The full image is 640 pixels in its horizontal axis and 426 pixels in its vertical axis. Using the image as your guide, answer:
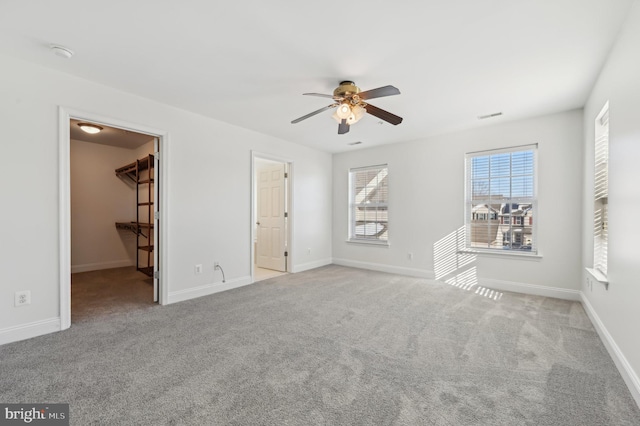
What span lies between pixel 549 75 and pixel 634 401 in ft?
8.88

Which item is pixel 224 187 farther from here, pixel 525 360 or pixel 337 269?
pixel 525 360

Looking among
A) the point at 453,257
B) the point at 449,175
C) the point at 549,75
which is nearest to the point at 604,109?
the point at 549,75

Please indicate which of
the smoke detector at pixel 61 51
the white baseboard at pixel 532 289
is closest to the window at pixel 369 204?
the white baseboard at pixel 532 289

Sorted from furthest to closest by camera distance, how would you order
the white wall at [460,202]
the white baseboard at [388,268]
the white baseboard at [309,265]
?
the white baseboard at [309,265] → the white baseboard at [388,268] → the white wall at [460,202]

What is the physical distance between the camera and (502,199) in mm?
4230

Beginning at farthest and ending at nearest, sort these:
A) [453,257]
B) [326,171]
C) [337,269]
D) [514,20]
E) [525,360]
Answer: [326,171] < [337,269] < [453,257] < [525,360] < [514,20]

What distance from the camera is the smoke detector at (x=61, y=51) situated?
7.52ft

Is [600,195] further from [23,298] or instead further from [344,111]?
[23,298]

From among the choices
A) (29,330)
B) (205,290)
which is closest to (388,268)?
(205,290)

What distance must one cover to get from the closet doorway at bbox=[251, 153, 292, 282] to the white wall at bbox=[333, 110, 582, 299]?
131cm

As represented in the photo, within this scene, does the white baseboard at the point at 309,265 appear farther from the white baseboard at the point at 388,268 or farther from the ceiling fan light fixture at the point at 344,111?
the ceiling fan light fixture at the point at 344,111

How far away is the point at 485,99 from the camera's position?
3.29 meters

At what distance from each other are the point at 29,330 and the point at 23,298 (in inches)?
11.7

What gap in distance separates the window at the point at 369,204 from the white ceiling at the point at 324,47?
2233mm
